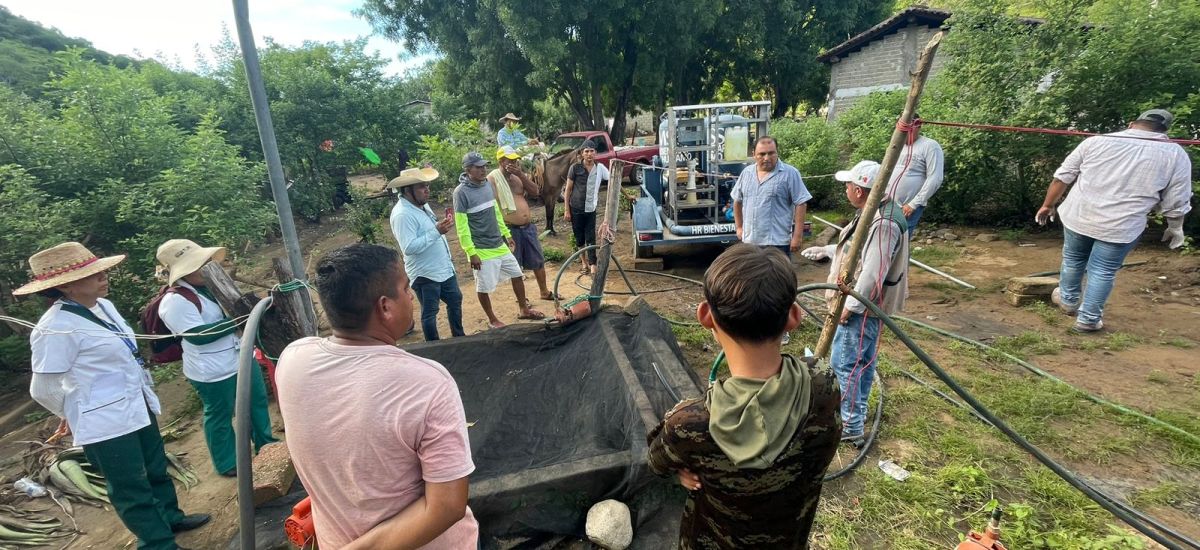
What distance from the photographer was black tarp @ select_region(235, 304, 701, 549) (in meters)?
2.49

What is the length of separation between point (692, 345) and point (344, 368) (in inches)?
147

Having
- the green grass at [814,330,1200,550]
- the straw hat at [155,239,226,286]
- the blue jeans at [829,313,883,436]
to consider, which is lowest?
the green grass at [814,330,1200,550]

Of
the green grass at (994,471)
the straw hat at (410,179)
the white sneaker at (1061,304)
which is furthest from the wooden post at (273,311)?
the white sneaker at (1061,304)

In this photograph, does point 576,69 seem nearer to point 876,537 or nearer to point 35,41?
point 876,537

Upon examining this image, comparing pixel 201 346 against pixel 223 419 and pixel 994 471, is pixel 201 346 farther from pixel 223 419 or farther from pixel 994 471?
pixel 994 471

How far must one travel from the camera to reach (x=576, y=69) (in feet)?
55.7

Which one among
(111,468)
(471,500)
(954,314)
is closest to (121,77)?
(111,468)

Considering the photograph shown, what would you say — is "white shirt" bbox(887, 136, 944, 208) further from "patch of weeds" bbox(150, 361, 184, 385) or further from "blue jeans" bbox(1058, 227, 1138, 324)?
"patch of weeds" bbox(150, 361, 184, 385)

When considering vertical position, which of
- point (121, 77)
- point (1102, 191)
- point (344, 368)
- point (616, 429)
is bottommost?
point (616, 429)

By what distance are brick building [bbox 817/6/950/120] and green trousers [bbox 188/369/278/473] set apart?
48.3ft

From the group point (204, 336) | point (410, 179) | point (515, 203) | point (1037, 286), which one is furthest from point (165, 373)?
point (1037, 286)

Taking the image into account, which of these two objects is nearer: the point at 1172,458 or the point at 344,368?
the point at 344,368

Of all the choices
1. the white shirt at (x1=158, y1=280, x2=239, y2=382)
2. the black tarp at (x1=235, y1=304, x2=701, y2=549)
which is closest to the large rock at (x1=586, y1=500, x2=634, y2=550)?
the black tarp at (x1=235, y1=304, x2=701, y2=549)

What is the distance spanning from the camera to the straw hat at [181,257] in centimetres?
292
